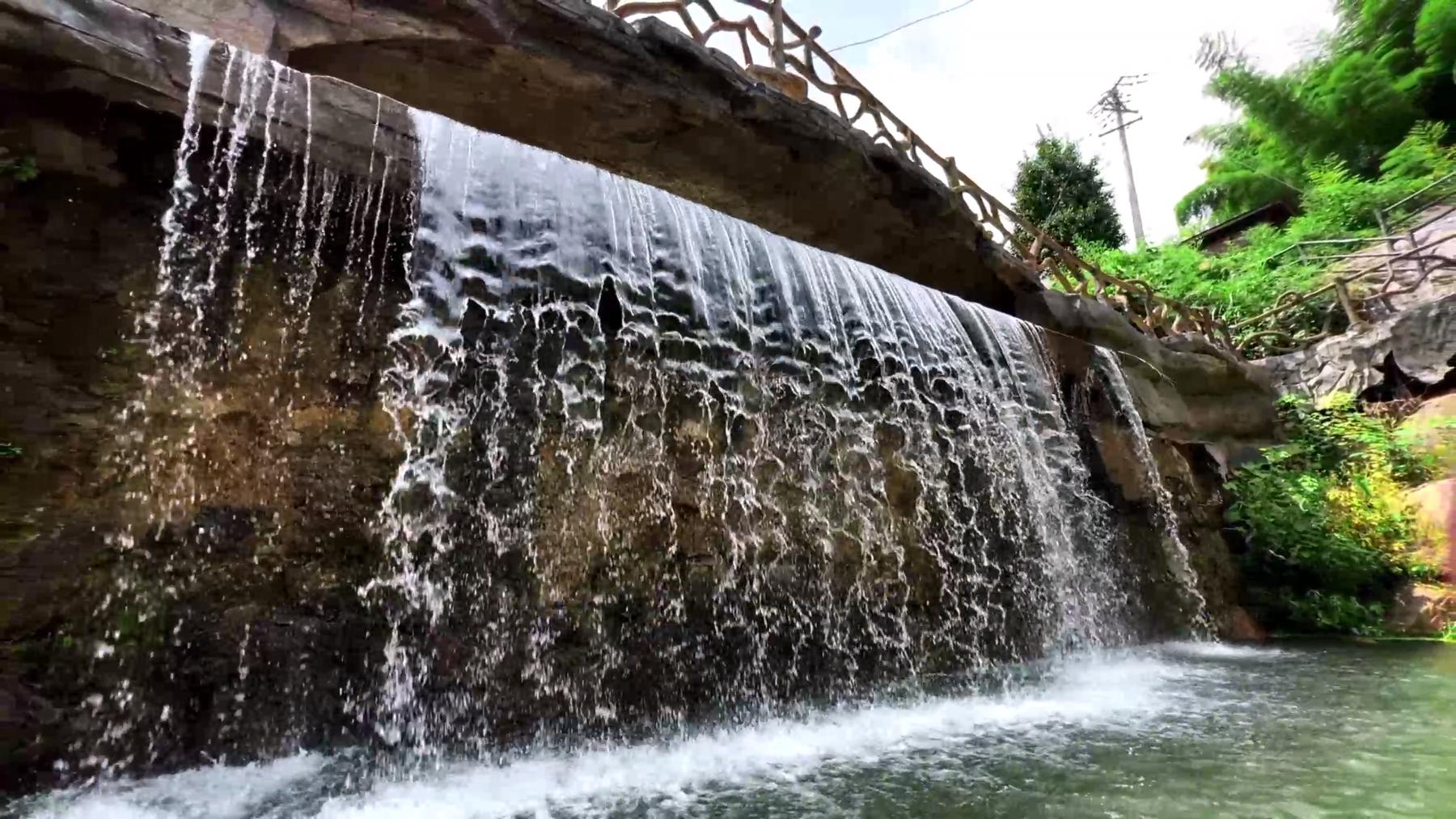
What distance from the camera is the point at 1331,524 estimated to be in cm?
832

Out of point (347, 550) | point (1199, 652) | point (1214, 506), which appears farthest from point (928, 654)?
point (1214, 506)

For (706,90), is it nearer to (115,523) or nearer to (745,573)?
(745,573)

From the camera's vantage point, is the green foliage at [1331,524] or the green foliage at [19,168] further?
the green foliage at [1331,524]

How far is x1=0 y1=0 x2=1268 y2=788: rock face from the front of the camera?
10.0 feet

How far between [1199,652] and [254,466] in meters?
7.24

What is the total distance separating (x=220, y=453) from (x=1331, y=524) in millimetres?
9821

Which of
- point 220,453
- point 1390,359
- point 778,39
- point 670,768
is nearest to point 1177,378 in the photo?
point 1390,359

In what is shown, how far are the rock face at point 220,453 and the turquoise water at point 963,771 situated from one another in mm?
363

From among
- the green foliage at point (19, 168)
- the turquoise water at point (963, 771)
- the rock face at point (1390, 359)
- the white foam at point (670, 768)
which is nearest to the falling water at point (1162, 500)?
the turquoise water at point (963, 771)

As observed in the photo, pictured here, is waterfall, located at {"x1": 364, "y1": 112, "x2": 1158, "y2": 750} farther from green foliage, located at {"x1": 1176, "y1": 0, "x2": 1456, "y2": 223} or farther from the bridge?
green foliage, located at {"x1": 1176, "y1": 0, "x2": 1456, "y2": 223}

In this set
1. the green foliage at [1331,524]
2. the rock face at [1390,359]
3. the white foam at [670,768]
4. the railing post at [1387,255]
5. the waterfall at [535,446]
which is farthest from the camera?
the railing post at [1387,255]

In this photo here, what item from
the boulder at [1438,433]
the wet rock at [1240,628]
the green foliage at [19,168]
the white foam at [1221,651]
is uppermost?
the green foliage at [19,168]

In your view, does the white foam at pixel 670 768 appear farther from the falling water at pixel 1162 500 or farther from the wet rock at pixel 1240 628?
the wet rock at pixel 1240 628

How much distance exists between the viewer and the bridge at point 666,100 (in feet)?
15.8
